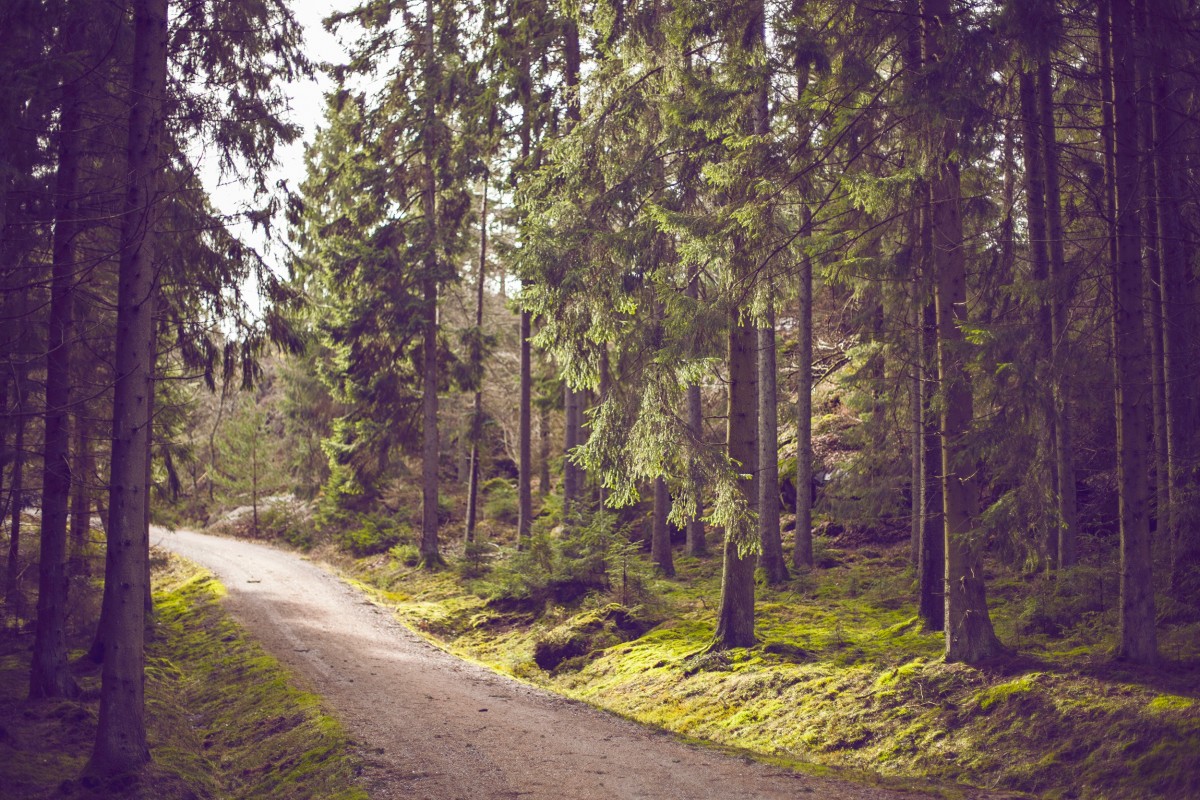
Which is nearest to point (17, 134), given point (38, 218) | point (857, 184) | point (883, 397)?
point (38, 218)

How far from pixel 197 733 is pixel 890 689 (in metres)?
8.66

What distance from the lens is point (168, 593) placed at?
2042 cm

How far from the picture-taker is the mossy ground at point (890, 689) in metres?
7.21

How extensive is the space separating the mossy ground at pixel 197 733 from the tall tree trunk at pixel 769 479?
371 inches

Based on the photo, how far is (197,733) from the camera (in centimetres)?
1012

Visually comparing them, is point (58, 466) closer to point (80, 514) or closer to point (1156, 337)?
point (80, 514)

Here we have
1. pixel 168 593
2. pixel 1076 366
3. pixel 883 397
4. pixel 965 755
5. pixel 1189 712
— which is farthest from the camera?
pixel 168 593

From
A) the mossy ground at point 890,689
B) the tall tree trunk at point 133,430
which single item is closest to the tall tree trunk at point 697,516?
the mossy ground at point 890,689

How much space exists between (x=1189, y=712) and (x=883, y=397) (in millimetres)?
8069

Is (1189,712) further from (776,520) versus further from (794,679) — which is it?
(776,520)

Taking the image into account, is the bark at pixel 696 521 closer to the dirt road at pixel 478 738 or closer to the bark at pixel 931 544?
the bark at pixel 931 544

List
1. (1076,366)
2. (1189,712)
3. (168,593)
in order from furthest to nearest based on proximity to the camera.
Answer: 1. (168,593)
2. (1076,366)
3. (1189,712)

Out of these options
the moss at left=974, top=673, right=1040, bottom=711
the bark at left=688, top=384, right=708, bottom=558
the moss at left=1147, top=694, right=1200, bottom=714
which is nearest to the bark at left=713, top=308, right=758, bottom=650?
the moss at left=974, top=673, right=1040, bottom=711

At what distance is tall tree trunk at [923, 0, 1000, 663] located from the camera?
360 inches
